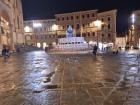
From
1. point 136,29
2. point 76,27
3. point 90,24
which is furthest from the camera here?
point 76,27

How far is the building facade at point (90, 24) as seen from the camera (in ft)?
261

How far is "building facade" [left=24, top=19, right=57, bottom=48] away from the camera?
89.9 meters

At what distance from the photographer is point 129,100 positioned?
24.0 feet

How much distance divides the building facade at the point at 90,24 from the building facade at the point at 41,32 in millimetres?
2269

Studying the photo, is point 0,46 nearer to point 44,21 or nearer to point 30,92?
point 30,92

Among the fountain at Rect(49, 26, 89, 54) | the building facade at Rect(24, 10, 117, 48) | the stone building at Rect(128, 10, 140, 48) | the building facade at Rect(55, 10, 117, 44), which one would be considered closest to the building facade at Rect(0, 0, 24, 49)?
the fountain at Rect(49, 26, 89, 54)

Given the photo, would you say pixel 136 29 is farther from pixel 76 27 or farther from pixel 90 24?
pixel 76 27

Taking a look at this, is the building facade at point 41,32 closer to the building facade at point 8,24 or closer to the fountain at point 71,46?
the building facade at point 8,24

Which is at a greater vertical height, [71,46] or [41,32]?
[41,32]

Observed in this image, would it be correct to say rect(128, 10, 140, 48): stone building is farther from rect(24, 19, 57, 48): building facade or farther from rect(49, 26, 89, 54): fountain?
rect(24, 19, 57, 48): building facade

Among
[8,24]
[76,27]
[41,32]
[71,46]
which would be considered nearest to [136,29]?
[76,27]

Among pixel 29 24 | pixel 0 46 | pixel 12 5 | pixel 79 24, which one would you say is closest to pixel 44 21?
pixel 29 24

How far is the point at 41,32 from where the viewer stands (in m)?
90.9

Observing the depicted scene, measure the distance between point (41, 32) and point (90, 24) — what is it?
16.4m
